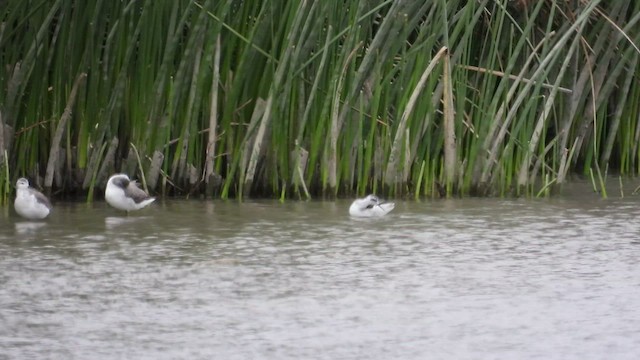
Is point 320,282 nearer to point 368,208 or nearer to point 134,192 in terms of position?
point 368,208

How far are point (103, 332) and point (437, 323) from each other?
1.17m

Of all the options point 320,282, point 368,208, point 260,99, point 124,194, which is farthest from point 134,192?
point 320,282

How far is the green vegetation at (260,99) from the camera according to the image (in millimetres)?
7918

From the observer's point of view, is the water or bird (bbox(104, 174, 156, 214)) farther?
bird (bbox(104, 174, 156, 214))

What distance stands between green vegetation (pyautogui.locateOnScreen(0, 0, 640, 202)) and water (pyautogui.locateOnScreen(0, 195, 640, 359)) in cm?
29

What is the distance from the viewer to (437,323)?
16.6ft

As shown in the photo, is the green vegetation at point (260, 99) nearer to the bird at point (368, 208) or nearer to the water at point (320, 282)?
the water at point (320, 282)

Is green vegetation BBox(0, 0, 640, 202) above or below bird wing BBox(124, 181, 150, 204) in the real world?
above

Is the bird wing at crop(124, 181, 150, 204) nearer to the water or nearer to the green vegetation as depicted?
the water

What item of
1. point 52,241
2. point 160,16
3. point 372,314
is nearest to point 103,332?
point 372,314

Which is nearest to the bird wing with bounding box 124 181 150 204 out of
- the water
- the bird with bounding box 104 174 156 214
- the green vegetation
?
the bird with bounding box 104 174 156 214

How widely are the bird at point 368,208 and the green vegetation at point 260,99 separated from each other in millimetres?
512

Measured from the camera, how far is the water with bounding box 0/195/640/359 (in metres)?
4.78

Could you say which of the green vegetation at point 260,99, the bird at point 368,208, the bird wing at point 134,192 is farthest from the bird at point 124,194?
the bird at point 368,208
